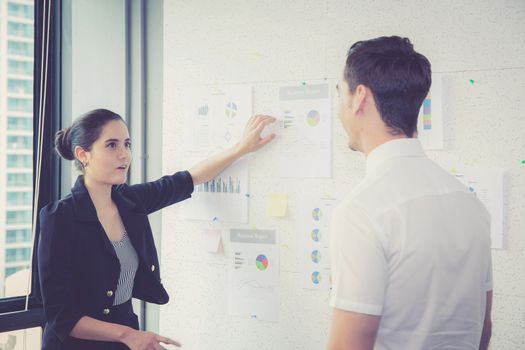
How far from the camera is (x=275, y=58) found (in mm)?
1645

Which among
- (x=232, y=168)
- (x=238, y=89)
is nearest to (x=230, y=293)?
(x=232, y=168)

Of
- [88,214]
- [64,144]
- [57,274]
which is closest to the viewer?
[57,274]

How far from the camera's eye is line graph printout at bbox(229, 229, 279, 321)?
1663 millimetres

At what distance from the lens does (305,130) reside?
5.29 feet

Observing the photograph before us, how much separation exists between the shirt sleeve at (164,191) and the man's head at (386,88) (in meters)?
0.88

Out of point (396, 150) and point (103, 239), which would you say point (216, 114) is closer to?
point (103, 239)

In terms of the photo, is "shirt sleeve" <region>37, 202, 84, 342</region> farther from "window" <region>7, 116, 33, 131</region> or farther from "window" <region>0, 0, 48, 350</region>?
"window" <region>7, 116, 33, 131</region>

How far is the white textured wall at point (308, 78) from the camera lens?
1.38 metres

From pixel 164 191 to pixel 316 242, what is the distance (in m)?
0.61

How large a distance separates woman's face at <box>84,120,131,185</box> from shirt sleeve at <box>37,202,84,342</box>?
0.65ft

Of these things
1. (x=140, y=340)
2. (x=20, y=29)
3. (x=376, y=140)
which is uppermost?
(x=20, y=29)

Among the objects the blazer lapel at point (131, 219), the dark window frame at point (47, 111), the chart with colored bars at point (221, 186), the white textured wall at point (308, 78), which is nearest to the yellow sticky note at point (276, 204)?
the white textured wall at point (308, 78)

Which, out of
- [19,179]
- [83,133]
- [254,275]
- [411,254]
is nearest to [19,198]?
[19,179]

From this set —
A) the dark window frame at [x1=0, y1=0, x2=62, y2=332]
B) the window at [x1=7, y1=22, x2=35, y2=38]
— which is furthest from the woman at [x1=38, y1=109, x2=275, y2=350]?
the window at [x1=7, y1=22, x2=35, y2=38]
